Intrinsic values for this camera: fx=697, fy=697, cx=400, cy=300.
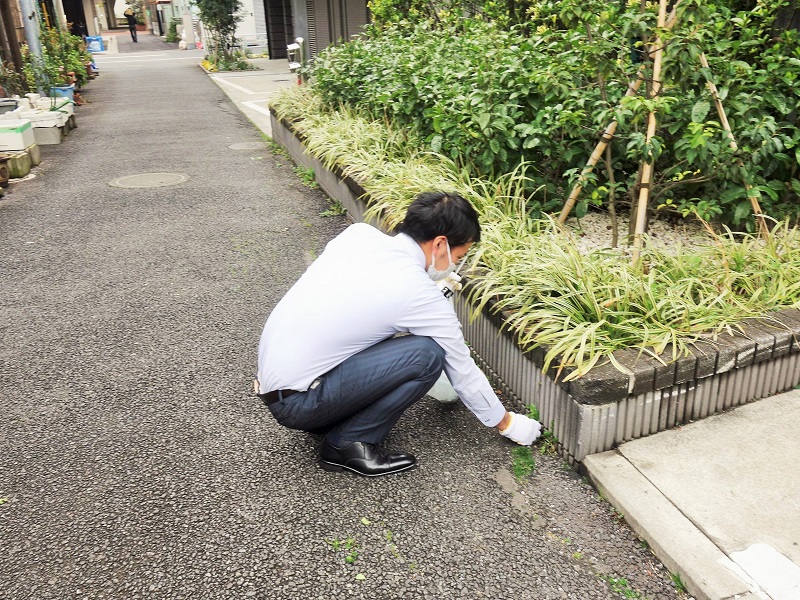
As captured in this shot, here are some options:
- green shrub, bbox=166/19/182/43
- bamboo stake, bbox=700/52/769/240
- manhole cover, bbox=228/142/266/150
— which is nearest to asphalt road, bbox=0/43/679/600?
bamboo stake, bbox=700/52/769/240

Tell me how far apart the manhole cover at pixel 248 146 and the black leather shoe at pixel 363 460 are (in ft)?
26.9

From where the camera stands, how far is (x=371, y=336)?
2781 mm

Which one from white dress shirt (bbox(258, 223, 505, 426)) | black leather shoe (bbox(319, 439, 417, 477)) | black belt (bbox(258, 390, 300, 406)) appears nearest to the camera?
white dress shirt (bbox(258, 223, 505, 426))

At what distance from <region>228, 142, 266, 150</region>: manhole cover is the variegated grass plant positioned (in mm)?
6429

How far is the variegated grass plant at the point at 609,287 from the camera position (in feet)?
10.1

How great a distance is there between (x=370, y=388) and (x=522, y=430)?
74 cm

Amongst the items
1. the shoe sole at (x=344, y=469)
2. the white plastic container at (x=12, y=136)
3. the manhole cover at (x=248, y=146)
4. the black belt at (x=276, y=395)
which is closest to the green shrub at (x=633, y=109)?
the shoe sole at (x=344, y=469)

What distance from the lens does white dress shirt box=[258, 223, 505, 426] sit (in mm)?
2707

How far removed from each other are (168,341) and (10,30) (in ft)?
42.6

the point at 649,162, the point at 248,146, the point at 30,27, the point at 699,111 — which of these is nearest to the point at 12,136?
the point at 248,146

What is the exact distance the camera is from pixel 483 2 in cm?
802

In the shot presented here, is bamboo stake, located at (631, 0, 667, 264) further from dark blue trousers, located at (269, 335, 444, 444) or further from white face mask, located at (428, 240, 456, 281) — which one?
dark blue trousers, located at (269, 335, 444, 444)

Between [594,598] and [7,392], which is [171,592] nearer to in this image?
[594,598]

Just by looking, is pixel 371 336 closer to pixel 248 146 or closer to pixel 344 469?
pixel 344 469
